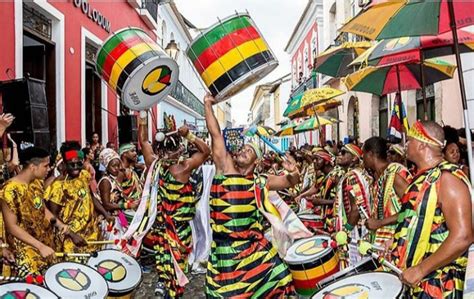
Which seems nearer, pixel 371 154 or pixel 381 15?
pixel 381 15

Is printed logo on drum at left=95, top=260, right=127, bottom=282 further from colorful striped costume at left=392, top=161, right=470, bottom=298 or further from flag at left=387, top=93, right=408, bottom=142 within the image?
flag at left=387, top=93, right=408, bottom=142

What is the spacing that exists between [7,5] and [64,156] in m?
3.83

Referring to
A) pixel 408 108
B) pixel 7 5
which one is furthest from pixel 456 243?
pixel 408 108

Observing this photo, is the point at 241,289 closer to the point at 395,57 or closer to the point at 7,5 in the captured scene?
the point at 395,57

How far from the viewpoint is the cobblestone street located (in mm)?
6625

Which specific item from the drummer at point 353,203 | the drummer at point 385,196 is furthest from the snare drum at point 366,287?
the drummer at point 353,203

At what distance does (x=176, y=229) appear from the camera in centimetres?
560

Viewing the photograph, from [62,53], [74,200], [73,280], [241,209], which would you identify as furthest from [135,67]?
[62,53]

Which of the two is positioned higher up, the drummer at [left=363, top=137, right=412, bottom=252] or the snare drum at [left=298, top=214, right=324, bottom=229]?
the drummer at [left=363, top=137, right=412, bottom=252]

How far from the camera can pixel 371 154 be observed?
498 centimetres

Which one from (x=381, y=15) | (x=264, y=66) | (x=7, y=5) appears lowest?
(x=264, y=66)

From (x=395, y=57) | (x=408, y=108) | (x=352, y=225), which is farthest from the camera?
(x=408, y=108)

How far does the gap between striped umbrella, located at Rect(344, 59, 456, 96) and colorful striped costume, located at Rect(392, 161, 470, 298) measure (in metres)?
4.02

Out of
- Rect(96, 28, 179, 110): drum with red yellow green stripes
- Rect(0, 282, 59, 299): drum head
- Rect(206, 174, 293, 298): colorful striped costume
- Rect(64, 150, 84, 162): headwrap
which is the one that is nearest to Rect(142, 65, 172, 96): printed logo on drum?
Rect(96, 28, 179, 110): drum with red yellow green stripes
